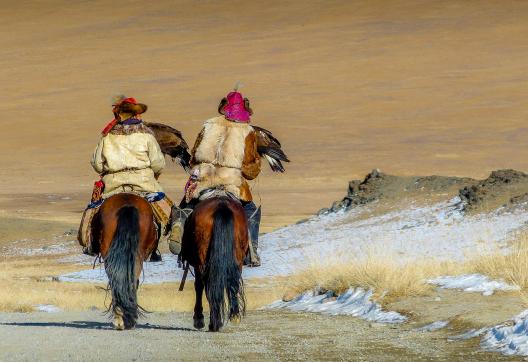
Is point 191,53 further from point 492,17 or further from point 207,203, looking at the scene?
point 207,203

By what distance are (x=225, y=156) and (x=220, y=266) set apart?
109cm

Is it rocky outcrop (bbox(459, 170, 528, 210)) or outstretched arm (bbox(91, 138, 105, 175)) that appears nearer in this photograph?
outstretched arm (bbox(91, 138, 105, 175))

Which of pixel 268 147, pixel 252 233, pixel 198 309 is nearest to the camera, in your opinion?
pixel 198 309

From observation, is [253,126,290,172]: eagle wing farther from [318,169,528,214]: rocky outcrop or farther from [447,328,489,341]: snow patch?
[318,169,528,214]: rocky outcrop

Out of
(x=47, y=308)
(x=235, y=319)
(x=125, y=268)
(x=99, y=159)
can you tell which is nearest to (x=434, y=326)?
(x=235, y=319)

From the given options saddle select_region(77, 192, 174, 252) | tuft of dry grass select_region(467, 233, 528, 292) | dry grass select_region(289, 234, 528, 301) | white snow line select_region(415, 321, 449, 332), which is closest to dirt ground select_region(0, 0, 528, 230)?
dry grass select_region(289, 234, 528, 301)

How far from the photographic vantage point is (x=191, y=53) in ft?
305

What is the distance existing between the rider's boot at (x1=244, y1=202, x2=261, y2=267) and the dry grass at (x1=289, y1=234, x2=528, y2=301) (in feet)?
4.28

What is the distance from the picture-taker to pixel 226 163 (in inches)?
408

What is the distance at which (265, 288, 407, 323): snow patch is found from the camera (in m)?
10.2

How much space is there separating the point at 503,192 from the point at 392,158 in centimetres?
3266

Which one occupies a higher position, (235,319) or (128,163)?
(128,163)

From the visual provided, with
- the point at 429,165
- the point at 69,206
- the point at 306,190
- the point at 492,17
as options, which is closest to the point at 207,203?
the point at 69,206

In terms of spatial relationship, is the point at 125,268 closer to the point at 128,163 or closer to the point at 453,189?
the point at 128,163
